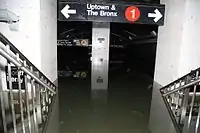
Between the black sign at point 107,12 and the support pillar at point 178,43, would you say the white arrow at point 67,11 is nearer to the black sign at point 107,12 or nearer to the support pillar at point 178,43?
the black sign at point 107,12

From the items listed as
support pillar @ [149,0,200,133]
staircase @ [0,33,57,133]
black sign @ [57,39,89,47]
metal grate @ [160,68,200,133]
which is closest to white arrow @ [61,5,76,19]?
staircase @ [0,33,57,133]

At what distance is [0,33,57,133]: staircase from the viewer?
2098 millimetres

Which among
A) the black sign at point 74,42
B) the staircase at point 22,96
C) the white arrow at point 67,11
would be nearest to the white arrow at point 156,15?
the white arrow at point 67,11

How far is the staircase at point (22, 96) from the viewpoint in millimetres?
2098

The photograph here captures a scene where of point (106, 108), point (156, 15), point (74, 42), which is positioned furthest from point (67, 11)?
point (74, 42)

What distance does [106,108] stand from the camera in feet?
13.9

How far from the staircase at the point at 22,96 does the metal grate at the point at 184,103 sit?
2060 mm

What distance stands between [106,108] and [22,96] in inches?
63.3

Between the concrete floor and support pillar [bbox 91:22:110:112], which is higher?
support pillar [bbox 91:22:110:112]

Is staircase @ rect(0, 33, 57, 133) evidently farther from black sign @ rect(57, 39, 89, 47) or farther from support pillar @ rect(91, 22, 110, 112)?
black sign @ rect(57, 39, 89, 47)

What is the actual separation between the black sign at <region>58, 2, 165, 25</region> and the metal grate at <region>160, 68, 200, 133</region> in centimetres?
174

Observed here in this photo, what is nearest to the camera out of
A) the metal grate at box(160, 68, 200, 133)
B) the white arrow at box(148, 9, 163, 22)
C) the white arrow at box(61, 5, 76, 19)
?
the metal grate at box(160, 68, 200, 133)

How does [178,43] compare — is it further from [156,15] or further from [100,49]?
[100,49]

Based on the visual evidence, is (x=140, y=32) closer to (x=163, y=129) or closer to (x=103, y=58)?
(x=103, y=58)
